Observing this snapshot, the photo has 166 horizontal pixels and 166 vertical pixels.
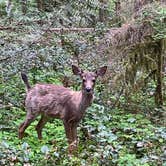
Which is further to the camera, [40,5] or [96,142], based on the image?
[40,5]

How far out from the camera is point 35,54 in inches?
→ 427

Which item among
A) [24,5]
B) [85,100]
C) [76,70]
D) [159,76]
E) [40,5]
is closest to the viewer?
[85,100]

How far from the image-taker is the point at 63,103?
28.8ft

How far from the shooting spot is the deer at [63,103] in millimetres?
8297

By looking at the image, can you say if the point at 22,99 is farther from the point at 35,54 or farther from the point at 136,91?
the point at 136,91

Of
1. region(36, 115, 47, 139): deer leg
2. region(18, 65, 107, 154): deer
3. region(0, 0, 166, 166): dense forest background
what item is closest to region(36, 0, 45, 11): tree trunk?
region(0, 0, 166, 166): dense forest background

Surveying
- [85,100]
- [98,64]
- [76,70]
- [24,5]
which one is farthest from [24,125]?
[24,5]

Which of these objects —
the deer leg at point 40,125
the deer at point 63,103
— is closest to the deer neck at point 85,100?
the deer at point 63,103

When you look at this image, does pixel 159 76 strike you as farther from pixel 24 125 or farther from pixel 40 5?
pixel 40 5

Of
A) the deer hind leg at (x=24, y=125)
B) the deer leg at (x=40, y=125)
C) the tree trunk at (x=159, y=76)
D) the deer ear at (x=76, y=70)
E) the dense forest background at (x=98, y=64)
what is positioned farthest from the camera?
the tree trunk at (x=159, y=76)

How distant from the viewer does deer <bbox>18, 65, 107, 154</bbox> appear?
327 inches

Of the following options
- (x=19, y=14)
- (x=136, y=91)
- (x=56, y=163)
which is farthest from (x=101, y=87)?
(x=56, y=163)

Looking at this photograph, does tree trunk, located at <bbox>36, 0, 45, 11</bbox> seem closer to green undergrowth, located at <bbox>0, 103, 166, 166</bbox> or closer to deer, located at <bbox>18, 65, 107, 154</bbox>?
A: green undergrowth, located at <bbox>0, 103, 166, 166</bbox>

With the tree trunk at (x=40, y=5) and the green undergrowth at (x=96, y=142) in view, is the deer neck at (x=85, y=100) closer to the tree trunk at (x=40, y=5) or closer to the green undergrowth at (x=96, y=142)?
the green undergrowth at (x=96, y=142)
